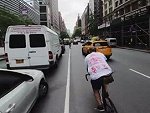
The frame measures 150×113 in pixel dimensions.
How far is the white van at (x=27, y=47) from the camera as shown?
13.0 meters

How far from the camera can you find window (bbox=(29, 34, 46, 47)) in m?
13.1

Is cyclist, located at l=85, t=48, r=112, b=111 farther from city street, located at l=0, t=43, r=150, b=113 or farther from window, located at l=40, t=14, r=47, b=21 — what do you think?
window, located at l=40, t=14, r=47, b=21

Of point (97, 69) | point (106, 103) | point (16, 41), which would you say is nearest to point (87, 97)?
point (106, 103)

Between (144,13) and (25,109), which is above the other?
(144,13)

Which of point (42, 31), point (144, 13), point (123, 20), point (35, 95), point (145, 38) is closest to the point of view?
point (35, 95)

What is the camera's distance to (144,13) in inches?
1547

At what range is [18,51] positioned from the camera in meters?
13.1

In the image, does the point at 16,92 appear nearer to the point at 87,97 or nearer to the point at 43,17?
the point at 87,97

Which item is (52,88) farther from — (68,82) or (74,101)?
(74,101)

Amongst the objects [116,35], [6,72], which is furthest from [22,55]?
[116,35]

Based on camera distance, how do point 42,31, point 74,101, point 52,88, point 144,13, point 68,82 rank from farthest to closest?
point 144,13
point 42,31
point 68,82
point 52,88
point 74,101

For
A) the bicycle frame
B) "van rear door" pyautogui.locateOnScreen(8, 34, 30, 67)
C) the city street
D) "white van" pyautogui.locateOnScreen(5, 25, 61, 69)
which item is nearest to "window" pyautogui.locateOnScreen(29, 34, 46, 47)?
"white van" pyautogui.locateOnScreen(5, 25, 61, 69)

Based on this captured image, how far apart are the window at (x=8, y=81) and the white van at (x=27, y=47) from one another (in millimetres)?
7066

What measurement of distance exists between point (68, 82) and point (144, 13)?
101ft
